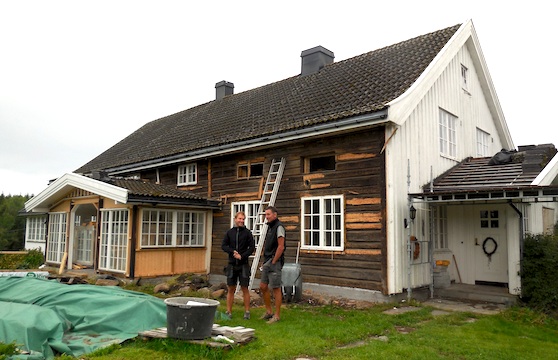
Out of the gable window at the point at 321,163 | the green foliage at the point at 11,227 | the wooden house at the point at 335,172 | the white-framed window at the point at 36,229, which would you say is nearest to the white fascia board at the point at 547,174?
the wooden house at the point at 335,172

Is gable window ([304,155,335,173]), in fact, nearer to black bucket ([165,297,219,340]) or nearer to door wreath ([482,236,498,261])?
door wreath ([482,236,498,261])

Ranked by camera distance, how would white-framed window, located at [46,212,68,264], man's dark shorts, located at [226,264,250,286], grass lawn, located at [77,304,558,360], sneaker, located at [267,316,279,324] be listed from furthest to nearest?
white-framed window, located at [46,212,68,264], man's dark shorts, located at [226,264,250,286], sneaker, located at [267,316,279,324], grass lawn, located at [77,304,558,360]

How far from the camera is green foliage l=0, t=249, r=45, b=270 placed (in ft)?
63.6

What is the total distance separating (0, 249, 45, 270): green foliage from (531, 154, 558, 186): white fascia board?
19466 mm

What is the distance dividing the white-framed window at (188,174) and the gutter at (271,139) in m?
0.48

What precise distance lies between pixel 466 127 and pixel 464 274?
4.58 m

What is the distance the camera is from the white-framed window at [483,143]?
14.1 m

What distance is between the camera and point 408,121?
10.3 metres

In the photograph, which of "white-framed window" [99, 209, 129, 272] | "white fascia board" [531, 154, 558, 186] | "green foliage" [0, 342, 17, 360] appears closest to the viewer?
"green foliage" [0, 342, 17, 360]

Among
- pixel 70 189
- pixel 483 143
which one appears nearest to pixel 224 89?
pixel 70 189

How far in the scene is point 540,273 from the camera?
880cm

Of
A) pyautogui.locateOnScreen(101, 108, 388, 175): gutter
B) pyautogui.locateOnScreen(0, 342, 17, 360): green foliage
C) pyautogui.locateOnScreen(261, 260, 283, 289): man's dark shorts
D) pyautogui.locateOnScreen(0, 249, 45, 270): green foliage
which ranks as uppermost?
pyautogui.locateOnScreen(101, 108, 388, 175): gutter

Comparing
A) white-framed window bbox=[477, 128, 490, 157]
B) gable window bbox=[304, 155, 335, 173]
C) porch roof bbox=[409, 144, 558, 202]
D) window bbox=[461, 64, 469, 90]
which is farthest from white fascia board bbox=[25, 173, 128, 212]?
white-framed window bbox=[477, 128, 490, 157]

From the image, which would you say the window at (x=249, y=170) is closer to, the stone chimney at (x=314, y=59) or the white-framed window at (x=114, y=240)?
the white-framed window at (x=114, y=240)
